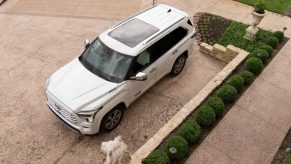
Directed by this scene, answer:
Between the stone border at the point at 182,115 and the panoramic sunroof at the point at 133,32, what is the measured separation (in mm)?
2288

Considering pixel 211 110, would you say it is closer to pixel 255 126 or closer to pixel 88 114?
pixel 255 126

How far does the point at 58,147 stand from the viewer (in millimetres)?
8953

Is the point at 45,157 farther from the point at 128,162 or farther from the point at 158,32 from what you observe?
the point at 158,32

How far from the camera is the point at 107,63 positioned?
30.5ft

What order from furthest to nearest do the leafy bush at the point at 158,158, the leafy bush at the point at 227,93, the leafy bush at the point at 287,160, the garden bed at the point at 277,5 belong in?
the garden bed at the point at 277,5
the leafy bush at the point at 227,93
the leafy bush at the point at 287,160
the leafy bush at the point at 158,158

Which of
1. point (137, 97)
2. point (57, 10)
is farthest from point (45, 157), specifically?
point (57, 10)

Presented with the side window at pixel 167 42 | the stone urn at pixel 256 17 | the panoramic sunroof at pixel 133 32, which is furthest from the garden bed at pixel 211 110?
the panoramic sunroof at pixel 133 32

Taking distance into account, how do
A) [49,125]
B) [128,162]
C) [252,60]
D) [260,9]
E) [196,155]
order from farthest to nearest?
[260,9] < [252,60] < [49,125] < [196,155] < [128,162]

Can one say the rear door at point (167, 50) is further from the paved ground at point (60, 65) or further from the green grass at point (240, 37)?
the green grass at point (240, 37)

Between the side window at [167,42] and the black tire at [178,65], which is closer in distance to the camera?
the side window at [167,42]

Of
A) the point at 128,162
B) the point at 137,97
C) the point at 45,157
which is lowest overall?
the point at 45,157

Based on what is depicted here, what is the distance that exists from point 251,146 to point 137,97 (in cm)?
343

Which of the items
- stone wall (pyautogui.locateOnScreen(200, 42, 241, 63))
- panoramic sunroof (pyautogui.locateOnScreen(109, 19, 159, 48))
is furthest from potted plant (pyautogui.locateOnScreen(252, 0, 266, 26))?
panoramic sunroof (pyautogui.locateOnScreen(109, 19, 159, 48))

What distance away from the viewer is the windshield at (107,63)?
910 centimetres
